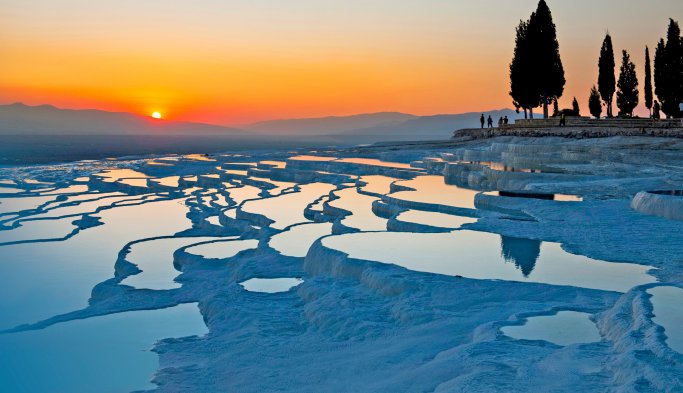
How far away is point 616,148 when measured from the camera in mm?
25375

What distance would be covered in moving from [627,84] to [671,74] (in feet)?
29.4

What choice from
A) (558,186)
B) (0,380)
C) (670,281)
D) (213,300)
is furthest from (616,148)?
(0,380)

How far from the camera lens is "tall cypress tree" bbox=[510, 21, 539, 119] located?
1748 inches

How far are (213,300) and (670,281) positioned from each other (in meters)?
5.57

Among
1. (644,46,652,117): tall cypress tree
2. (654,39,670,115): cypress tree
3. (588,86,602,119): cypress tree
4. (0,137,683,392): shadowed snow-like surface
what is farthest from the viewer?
(588,86,602,119): cypress tree

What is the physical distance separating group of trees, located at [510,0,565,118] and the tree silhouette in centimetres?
624

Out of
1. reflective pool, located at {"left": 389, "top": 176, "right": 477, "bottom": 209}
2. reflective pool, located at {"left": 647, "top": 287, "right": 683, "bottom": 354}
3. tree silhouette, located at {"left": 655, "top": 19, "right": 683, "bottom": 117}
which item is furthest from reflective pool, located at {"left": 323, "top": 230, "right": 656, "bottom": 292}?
tree silhouette, located at {"left": 655, "top": 19, "right": 683, "bottom": 117}

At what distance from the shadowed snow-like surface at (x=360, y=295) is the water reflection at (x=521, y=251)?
5 cm

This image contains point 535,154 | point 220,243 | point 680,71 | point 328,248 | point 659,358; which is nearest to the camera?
point 659,358

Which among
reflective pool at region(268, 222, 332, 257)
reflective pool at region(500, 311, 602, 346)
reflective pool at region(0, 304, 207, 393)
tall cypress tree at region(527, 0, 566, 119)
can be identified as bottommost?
reflective pool at region(0, 304, 207, 393)

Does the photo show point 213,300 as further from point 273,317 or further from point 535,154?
point 535,154

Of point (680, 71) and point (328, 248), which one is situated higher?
point (680, 71)

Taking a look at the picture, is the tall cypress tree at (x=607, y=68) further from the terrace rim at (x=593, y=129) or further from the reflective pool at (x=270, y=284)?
the reflective pool at (x=270, y=284)

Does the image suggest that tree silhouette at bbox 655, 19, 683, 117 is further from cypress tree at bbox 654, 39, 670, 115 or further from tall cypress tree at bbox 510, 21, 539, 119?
tall cypress tree at bbox 510, 21, 539, 119
